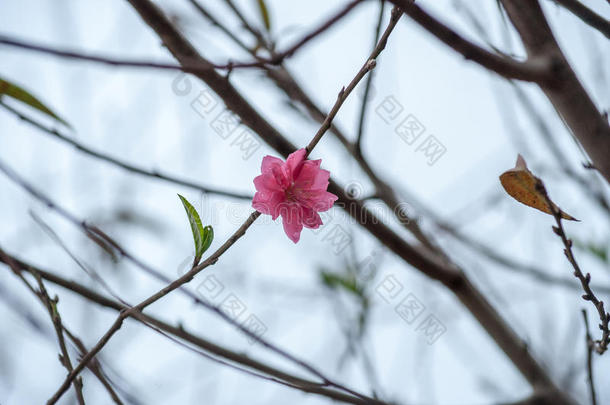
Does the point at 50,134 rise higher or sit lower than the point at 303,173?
higher

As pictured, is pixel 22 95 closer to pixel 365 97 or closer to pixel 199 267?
pixel 199 267

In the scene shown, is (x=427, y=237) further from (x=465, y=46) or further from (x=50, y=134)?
(x=50, y=134)

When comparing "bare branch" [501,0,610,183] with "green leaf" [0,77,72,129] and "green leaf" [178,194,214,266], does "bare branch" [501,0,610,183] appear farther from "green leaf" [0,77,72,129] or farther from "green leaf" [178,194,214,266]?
"green leaf" [0,77,72,129]

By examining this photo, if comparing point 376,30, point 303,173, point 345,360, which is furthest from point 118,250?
point 345,360

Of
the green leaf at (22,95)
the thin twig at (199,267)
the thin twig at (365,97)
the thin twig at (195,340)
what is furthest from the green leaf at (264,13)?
the thin twig at (195,340)

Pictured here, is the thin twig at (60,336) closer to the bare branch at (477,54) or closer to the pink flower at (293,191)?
the pink flower at (293,191)
